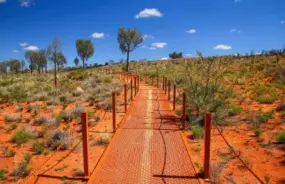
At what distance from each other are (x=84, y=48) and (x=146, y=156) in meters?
61.7

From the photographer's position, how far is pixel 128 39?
45.9m

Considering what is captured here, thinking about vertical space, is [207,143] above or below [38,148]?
above

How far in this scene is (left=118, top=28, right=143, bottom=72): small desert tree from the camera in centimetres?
4550

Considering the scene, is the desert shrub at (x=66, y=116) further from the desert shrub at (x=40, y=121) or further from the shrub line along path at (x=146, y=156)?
the shrub line along path at (x=146, y=156)

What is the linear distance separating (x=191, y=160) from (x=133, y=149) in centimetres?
158

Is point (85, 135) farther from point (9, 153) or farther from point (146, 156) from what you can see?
point (9, 153)

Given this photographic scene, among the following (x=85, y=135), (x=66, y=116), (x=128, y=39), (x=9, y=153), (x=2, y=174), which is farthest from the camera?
(x=128, y=39)

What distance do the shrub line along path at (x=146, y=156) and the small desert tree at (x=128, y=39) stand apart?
3775cm

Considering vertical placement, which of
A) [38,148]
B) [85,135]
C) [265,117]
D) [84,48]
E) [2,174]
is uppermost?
[84,48]

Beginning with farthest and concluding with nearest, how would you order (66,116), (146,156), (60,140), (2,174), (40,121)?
(66,116) < (40,121) < (60,140) < (146,156) < (2,174)

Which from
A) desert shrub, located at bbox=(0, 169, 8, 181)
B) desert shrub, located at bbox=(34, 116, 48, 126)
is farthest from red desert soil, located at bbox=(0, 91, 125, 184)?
desert shrub, located at bbox=(34, 116, 48, 126)

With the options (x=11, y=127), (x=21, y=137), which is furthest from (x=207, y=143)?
(x=11, y=127)

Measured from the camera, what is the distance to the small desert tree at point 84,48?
64188 mm

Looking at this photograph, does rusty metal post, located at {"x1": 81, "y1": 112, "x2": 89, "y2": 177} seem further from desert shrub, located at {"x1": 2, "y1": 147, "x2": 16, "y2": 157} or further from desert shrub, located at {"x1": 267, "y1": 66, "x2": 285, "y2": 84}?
desert shrub, located at {"x1": 267, "y1": 66, "x2": 285, "y2": 84}
